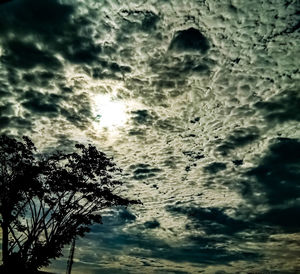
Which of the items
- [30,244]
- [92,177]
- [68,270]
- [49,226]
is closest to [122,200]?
[92,177]

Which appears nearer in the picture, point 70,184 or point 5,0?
point 5,0

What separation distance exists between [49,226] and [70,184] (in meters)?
3.55

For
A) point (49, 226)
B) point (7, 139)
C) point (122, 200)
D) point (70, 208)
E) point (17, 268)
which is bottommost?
point (17, 268)

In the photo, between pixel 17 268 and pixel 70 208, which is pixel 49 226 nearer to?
pixel 70 208

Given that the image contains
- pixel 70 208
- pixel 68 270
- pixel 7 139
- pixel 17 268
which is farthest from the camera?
pixel 68 270

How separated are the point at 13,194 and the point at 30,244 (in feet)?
12.9

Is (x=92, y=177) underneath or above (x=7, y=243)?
above

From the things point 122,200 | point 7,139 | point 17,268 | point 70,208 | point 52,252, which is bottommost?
point 17,268

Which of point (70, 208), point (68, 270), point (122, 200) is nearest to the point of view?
point (70, 208)

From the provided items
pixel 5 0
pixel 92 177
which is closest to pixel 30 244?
pixel 92 177

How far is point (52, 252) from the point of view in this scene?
726 inches

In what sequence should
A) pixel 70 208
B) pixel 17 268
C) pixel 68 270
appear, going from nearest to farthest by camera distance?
pixel 17 268, pixel 70 208, pixel 68 270

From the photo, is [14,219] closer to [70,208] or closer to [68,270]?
[70,208]

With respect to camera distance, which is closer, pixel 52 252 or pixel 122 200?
pixel 52 252
